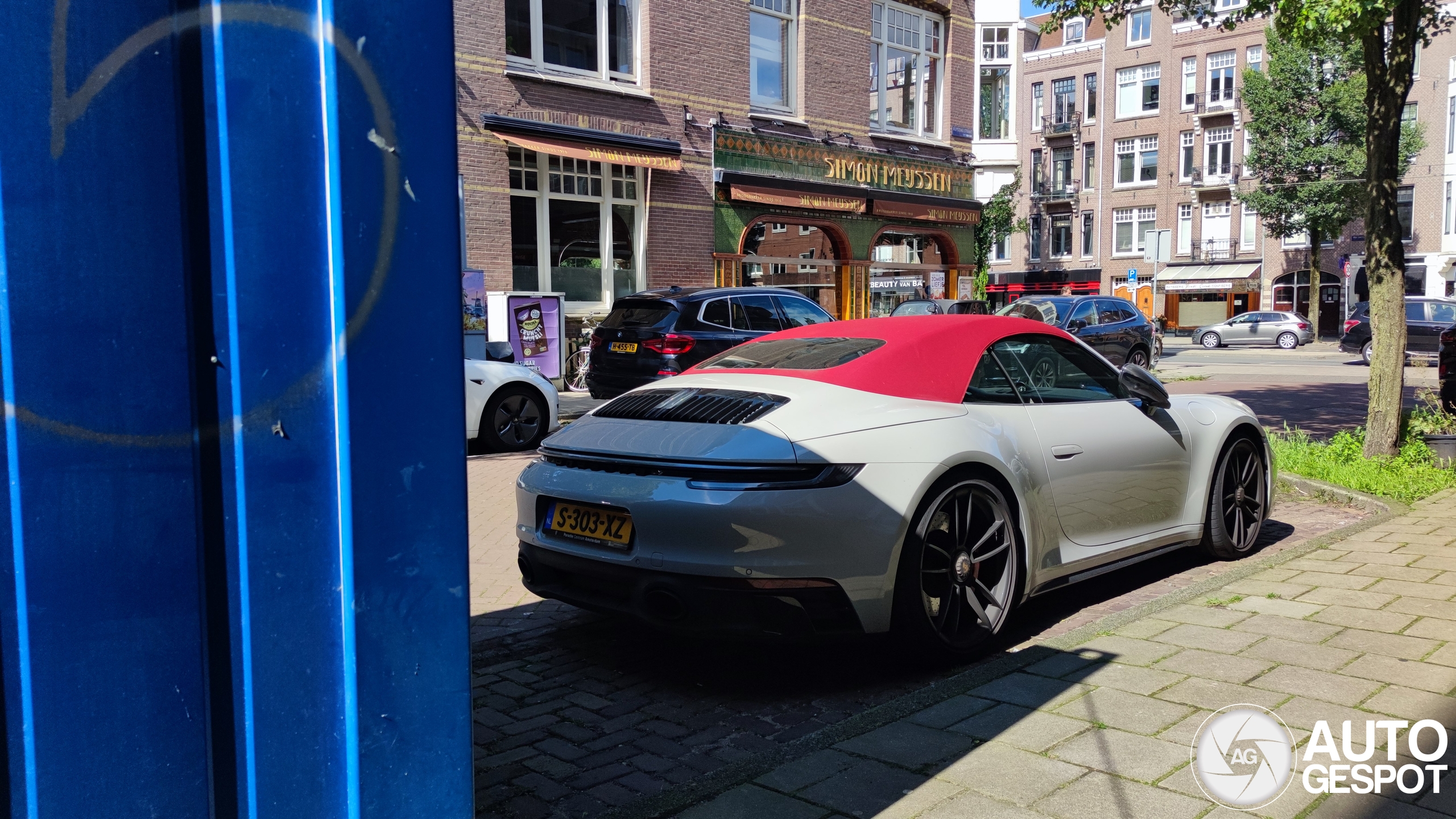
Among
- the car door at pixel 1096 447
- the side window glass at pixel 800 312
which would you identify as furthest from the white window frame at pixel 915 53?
the car door at pixel 1096 447

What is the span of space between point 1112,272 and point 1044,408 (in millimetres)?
53650

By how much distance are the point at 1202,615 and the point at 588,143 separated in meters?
14.8

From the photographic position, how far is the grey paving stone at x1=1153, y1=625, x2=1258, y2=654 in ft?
12.8

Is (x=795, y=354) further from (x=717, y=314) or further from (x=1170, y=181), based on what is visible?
(x=1170, y=181)

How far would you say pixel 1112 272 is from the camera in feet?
179

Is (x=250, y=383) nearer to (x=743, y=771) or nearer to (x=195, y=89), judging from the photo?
→ (x=195, y=89)

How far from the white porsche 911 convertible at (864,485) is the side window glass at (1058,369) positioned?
0.01 meters

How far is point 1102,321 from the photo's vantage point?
21250 millimetres

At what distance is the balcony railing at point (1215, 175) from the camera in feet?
165

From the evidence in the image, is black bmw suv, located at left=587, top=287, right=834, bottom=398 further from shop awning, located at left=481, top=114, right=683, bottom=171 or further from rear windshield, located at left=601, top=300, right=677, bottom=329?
shop awning, located at left=481, top=114, right=683, bottom=171

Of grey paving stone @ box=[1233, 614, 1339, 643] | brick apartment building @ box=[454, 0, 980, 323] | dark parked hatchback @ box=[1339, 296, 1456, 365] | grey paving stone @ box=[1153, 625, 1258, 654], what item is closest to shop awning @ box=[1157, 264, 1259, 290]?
dark parked hatchback @ box=[1339, 296, 1456, 365]

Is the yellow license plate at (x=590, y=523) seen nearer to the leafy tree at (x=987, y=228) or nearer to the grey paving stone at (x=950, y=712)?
the grey paving stone at (x=950, y=712)

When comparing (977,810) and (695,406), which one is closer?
(977,810)

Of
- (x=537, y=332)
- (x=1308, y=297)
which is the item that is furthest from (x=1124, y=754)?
(x=1308, y=297)
